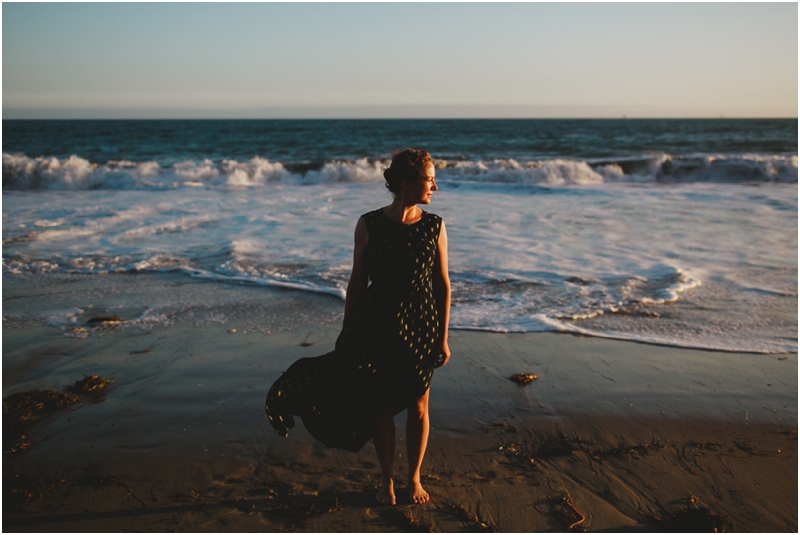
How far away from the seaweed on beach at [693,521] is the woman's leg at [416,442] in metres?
1.14

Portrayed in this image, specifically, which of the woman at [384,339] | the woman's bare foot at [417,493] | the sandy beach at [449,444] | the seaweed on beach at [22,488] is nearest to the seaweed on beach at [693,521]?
the sandy beach at [449,444]

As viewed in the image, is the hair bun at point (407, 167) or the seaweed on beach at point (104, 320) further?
the seaweed on beach at point (104, 320)

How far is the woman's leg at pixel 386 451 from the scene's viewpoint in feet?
9.41

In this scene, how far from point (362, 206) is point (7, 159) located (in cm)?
1632

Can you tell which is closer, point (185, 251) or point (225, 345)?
point (225, 345)

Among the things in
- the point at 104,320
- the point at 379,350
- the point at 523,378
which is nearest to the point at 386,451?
the point at 379,350

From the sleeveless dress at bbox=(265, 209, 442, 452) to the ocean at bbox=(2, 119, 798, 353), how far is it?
2.64m

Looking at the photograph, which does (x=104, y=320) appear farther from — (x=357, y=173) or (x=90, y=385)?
(x=357, y=173)

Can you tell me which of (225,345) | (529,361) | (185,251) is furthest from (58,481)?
(185,251)

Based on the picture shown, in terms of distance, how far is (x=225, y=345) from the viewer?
492 centimetres

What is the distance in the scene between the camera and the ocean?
5.78 m

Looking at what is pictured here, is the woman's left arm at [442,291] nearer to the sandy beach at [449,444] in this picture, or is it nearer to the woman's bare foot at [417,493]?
the woman's bare foot at [417,493]

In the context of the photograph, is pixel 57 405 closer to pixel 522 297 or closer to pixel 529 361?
pixel 529 361

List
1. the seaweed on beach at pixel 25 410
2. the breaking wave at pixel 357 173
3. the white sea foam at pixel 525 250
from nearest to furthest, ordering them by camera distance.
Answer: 1. the seaweed on beach at pixel 25 410
2. the white sea foam at pixel 525 250
3. the breaking wave at pixel 357 173
